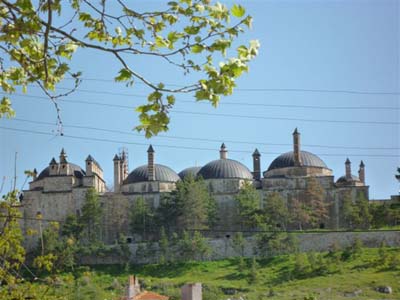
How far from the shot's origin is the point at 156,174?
4456 centimetres

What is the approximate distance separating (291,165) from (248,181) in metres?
2.51

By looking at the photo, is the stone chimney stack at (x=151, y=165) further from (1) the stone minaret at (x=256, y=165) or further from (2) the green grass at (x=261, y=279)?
(2) the green grass at (x=261, y=279)

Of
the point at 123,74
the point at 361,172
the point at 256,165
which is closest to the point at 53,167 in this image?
the point at 256,165

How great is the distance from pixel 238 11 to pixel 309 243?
35.2m

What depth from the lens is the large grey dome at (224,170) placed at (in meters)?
43.3

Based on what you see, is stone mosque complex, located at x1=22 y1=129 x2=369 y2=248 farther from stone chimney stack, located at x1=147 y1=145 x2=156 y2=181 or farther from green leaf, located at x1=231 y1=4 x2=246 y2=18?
green leaf, located at x1=231 y1=4 x2=246 y2=18

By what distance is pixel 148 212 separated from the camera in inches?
1620

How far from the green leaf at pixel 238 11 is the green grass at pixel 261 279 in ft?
78.4

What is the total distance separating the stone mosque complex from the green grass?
4039 mm

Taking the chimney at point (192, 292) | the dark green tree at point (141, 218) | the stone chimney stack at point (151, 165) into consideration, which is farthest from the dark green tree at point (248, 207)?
the chimney at point (192, 292)

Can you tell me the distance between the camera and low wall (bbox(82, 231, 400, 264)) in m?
38.5

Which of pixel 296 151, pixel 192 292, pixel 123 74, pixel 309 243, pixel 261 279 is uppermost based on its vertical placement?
pixel 296 151

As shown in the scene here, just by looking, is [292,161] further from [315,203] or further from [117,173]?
[117,173]

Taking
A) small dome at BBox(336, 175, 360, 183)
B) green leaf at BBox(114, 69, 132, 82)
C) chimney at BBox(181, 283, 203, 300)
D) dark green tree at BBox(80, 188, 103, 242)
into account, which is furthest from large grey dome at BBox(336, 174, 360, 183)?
green leaf at BBox(114, 69, 132, 82)
